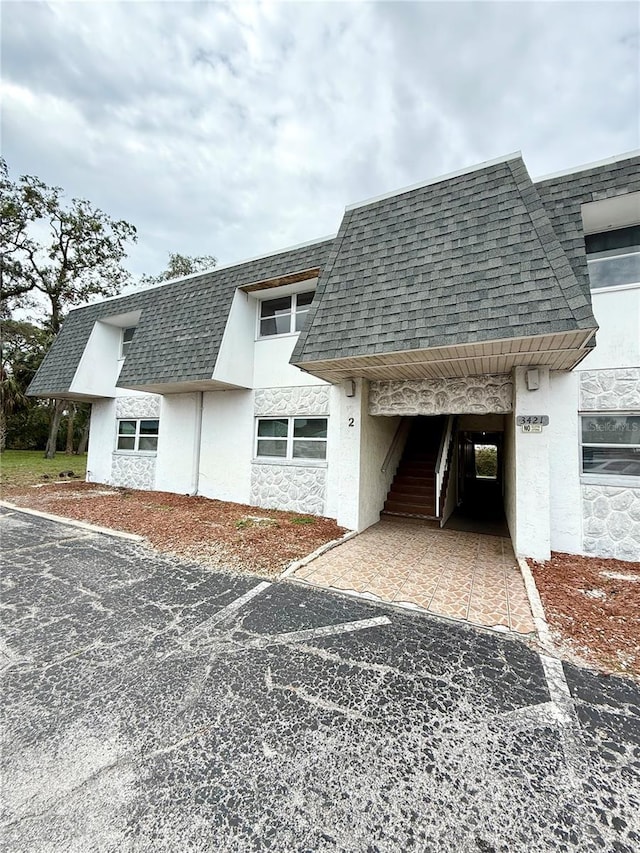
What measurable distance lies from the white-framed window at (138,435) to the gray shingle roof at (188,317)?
228 cm

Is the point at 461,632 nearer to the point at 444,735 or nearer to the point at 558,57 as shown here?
the point at 444,735

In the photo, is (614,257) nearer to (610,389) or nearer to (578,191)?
(578,191)

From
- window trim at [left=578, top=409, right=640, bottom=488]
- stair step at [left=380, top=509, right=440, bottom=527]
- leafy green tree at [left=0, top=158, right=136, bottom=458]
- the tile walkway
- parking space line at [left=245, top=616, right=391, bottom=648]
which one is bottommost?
parking space line at [left=245, top=616, right=391, bottom=648]

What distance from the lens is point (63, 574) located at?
5.12 m

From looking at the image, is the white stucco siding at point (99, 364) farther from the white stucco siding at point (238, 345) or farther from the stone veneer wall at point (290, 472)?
the stone veneer wall at point (290, 472)

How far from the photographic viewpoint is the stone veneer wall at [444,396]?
682 centimetres

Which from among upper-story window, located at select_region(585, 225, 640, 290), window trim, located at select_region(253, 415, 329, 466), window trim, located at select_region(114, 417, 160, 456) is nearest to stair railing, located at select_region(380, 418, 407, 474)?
window trim, located at select_region(253, 415, 329, 466)

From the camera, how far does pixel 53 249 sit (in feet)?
71.8

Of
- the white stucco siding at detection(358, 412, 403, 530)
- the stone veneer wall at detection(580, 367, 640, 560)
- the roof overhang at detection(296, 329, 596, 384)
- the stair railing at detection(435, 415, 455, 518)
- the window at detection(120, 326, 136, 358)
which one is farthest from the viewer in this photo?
the window at detection(120, 326, 136, 358)

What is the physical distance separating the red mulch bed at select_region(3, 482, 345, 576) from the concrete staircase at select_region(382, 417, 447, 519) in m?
2.26

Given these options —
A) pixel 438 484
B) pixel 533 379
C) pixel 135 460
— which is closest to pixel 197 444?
pixel 135 460

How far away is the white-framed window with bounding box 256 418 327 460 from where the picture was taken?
912 centimetres

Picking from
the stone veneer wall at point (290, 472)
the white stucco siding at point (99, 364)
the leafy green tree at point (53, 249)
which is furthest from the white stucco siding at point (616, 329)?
the leafy green tree at point (53, 249)

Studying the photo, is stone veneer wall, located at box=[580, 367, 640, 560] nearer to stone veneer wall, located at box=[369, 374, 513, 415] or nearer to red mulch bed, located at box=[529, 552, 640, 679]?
red mulch bed, located at box=[529, 552, 640, 679]
